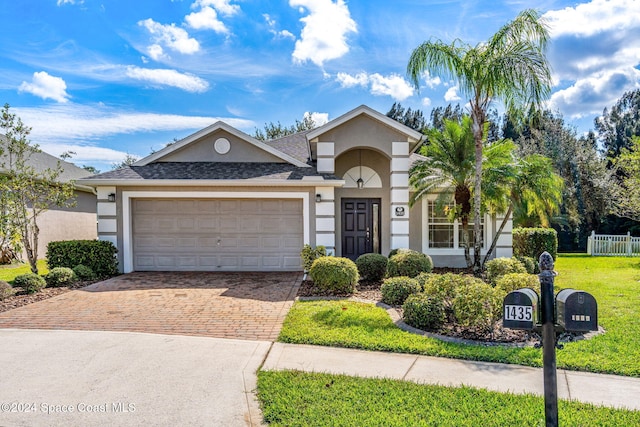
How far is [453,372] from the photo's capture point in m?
4.63

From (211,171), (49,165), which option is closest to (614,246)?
(211,171)

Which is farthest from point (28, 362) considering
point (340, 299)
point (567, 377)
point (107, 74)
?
point (107, 74)

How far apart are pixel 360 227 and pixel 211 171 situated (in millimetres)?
5427

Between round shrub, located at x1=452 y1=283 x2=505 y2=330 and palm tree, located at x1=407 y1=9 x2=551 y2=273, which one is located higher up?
palm tree, located at x1=407 y1=9 x2=551 y2=273

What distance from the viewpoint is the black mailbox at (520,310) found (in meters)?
2.82

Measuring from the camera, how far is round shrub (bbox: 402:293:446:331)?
20.5 feet

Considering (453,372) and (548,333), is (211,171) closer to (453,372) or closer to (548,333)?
(453,372)

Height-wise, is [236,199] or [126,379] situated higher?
[236,199]

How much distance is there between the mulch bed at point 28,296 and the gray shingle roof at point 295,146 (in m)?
8.55

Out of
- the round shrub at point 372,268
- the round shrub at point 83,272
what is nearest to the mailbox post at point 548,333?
the round shrub at point 372,268

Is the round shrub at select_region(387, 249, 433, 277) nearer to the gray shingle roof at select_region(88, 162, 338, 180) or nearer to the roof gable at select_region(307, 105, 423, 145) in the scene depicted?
the gray shingle roof at select_region(88, 162, 338, 180)

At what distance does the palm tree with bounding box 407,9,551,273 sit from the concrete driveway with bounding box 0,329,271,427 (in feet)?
29.0

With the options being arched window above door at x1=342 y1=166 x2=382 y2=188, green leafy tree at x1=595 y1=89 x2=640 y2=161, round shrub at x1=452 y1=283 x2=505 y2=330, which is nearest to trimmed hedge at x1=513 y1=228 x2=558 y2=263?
arched window above door at x1=342 y1=166 x2=382 y2=188

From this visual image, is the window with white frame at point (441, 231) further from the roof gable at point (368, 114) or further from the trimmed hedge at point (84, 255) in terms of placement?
the trimmed hedge at point (84, 255)
